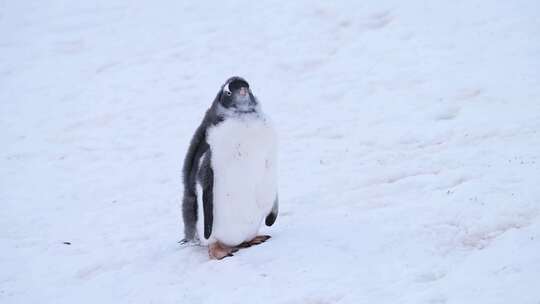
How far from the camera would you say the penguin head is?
5.75 m

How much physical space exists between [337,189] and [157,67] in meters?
6.20

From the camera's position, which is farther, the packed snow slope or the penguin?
the penguin

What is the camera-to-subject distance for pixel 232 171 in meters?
5.86

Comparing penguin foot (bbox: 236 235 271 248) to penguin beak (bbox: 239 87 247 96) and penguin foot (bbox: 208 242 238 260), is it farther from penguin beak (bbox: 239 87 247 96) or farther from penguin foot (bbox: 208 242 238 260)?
penguin beak (bbox: 239 87 247 96)

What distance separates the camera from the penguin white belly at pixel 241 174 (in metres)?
5.80

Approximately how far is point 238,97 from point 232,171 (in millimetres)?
596

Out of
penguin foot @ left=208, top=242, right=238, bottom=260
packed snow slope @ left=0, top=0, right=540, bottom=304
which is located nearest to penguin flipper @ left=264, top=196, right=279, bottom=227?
packed snow slope @ left=0, top=0, right=540, bottom=304

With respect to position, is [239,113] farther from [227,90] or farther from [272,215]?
[272,215]

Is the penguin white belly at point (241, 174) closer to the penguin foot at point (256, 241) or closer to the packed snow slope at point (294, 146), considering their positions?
the penguin foot at point (256, 241)

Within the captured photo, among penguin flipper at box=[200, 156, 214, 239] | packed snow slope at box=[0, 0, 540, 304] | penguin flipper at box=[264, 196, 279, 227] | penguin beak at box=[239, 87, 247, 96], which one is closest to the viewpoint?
packed snow slope at box=[0, 0, 540, 304]

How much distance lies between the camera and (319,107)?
406 inches

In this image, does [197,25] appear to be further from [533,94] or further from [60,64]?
[533,94]

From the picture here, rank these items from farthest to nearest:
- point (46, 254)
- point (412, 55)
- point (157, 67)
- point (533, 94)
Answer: point (157, 67) → point (412, 55) → point (533, 94) → point (46, 254)

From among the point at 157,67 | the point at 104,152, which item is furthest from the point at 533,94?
the point at 157,67
